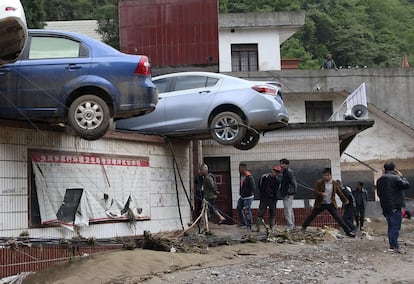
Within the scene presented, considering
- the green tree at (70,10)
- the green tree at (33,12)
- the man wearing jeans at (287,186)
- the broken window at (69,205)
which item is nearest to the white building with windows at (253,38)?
the green tree at (33,12)

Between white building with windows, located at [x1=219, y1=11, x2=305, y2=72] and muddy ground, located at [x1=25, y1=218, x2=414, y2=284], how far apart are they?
638 inches

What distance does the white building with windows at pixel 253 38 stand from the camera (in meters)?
26.9

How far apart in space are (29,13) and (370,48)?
2547 cm

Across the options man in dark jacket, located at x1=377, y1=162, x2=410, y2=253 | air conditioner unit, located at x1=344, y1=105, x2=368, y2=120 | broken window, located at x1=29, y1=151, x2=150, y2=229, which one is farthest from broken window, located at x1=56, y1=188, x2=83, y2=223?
air conditioner unit, located at x1=344, y1=105, x2=368, y2=120

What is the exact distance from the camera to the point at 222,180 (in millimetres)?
16516

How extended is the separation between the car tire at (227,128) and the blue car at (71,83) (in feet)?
9.40

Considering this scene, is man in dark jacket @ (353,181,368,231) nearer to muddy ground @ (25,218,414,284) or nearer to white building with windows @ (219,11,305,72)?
muddy ground @ (25,218,414,284)

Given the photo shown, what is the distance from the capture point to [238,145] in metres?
12.5

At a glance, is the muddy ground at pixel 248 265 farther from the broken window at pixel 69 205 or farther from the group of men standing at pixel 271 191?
the group of men standing at pixel 271 191

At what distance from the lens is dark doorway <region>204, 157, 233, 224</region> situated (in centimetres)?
1631

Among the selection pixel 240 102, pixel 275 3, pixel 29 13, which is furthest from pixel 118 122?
pixel 275 3

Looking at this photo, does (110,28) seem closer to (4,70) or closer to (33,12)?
(33,12)

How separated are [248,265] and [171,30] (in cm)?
1246

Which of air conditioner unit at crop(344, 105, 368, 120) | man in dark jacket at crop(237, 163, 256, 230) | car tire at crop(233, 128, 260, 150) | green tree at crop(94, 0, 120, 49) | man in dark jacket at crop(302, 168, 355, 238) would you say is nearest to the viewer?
car tire at crop(233, 128, 260, 150)
